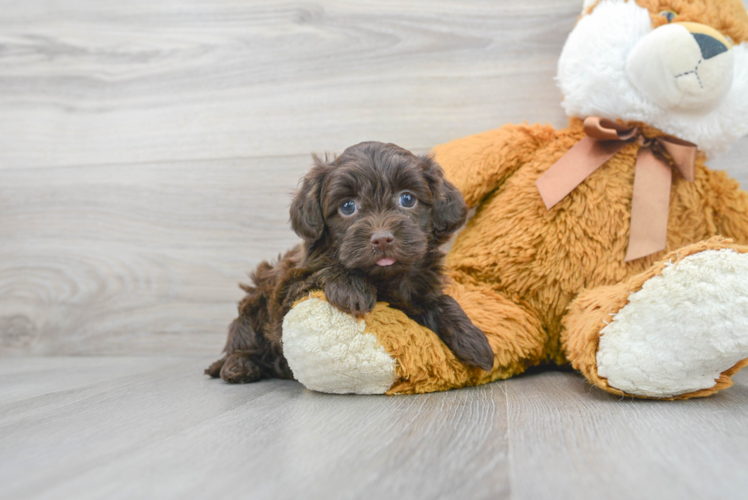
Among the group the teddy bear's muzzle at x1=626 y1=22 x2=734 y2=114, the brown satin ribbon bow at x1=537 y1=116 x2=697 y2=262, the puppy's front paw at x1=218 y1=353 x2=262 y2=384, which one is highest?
the teddy bear's muzzle at x1=626 y1=22 x2=734 y2=114

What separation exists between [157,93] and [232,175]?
1.49ft

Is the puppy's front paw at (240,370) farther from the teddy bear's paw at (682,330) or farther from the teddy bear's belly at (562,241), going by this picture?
the teddy bear's paw at (682,330)

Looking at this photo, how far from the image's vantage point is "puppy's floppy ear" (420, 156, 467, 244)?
1.30 metres

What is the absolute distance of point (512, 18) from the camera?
1.90 metres

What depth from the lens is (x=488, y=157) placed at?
1.57 m

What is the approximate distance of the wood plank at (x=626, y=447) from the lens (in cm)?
68

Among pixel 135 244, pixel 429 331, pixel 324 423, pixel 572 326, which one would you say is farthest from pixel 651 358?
pixel 135 244

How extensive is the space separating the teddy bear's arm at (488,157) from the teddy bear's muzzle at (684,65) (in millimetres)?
302

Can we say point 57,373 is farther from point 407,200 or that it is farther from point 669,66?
point 669,66

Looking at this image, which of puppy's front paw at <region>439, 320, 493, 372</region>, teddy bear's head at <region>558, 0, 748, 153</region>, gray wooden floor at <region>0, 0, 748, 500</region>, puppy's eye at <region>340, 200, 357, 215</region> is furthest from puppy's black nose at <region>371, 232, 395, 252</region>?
teddy bear's head at <region>558, 0, 748, 153</region>

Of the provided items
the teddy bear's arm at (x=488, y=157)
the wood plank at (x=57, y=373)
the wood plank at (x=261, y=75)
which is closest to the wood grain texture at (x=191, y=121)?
the wood plank at (x=261, y=75)

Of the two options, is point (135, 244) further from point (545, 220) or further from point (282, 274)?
point (545, 220)

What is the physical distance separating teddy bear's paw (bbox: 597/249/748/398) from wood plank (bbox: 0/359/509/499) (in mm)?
272

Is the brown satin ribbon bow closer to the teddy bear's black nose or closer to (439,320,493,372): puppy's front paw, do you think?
the teddy bear's black nose
